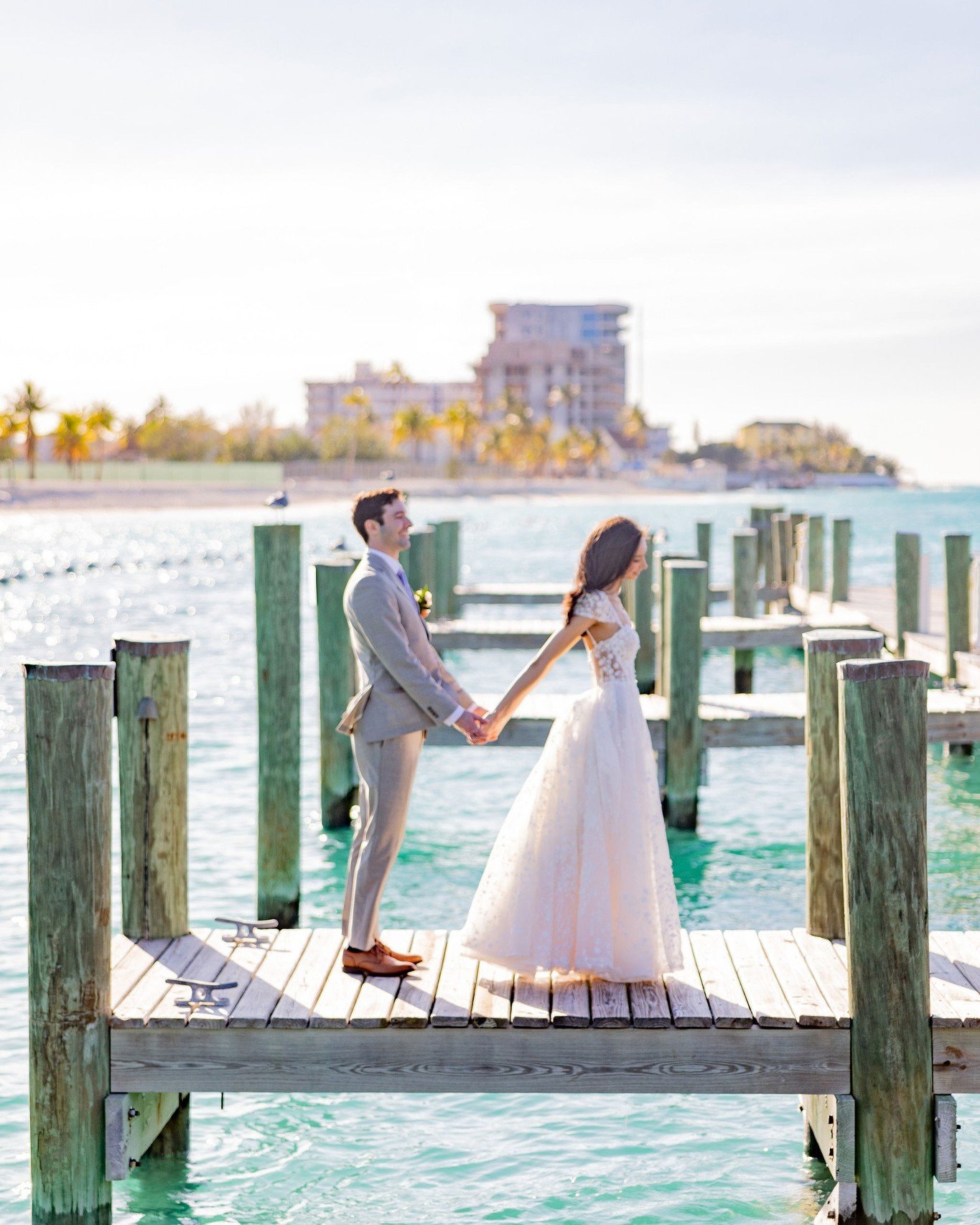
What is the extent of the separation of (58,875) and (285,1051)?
0.90m

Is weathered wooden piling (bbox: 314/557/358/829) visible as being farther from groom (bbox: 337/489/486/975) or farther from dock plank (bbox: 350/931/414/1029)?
dock plank (bbox: 350/931/414/1029)

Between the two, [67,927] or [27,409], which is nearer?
[67,927]

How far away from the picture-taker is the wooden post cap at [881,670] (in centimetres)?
480

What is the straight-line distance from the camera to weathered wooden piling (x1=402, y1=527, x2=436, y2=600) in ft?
55.0

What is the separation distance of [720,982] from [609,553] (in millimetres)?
1480

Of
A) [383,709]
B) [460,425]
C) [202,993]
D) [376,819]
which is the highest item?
[460,425]

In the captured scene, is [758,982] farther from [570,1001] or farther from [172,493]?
[172,493]

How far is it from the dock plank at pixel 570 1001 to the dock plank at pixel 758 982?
0.52m

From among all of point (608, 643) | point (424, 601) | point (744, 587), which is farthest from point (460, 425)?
point (608, 643)

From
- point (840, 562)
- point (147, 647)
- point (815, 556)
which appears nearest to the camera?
point (147, 647)

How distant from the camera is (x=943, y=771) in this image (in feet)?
48.4

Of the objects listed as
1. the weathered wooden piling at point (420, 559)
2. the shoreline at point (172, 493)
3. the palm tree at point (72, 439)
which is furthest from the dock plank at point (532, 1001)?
the palm tree at point (72, 439)

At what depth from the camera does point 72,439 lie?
117812 mm

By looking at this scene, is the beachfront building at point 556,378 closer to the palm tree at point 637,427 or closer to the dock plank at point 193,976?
the palm tree at point 637,427
